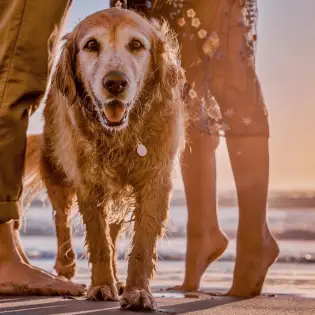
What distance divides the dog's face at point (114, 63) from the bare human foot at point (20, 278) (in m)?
0.74

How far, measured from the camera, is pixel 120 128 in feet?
9.86

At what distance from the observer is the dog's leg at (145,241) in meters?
2.81

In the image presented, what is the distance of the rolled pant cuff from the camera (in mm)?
3477

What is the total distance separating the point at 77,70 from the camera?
3.15 m

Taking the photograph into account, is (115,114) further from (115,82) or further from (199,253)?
(199,253)

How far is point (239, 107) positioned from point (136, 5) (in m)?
0.70

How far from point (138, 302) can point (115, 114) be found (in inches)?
25.8

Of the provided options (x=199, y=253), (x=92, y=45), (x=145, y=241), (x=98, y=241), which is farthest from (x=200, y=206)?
(x=92, y=45)

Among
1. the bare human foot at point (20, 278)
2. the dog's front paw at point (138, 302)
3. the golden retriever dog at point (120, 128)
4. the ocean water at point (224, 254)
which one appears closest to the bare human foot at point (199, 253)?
the ocean water at point (224, 254)

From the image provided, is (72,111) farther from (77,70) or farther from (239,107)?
(239,107)

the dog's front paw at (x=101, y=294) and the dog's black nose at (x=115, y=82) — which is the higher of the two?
the dog's black nose at (x=115, y=82)

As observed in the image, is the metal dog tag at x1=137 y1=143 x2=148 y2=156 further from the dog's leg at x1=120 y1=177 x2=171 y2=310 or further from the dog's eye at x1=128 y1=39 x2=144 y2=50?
the dog's eye at x1=128 y1=39 x2=144 y2=50

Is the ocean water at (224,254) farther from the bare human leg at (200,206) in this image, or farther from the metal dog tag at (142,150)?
the metal dog tag at (142,150)

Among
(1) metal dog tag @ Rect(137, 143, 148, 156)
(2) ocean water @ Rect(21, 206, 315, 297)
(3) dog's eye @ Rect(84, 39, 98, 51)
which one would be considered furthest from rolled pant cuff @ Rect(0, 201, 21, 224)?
(3) dog's eye @ Rect(84, 39, 98, 51)
